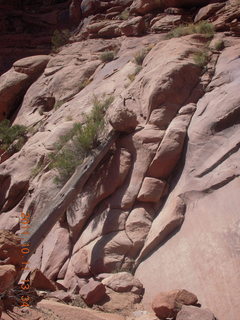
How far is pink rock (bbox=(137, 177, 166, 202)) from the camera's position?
819 centimetres

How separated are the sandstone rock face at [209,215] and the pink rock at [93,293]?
93 cm

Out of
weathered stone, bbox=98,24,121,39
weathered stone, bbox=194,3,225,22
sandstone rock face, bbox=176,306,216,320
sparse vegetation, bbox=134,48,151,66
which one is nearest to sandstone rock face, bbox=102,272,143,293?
sandstone rock face, bbox=176,306,216,320

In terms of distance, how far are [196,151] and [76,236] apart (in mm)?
3923

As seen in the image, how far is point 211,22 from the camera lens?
44.8 feet

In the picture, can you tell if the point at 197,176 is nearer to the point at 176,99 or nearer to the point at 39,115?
the point at 176,99

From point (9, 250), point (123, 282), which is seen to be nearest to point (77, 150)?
point (9, 250)

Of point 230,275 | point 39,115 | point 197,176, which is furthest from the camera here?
point 39,115

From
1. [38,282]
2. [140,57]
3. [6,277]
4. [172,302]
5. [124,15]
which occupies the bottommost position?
[38,282]

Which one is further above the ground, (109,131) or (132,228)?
(109,131)

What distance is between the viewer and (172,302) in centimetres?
561

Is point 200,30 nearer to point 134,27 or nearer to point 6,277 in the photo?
point 134,27

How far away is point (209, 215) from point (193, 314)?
226 cm

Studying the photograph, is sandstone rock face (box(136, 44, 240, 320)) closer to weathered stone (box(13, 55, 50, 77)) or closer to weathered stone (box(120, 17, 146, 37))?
weathered stone (box(120, 17, 146, 37))

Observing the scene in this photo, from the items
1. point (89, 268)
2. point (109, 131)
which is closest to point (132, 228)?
point (89, 268)
